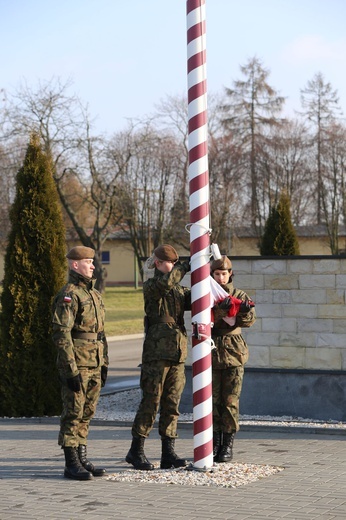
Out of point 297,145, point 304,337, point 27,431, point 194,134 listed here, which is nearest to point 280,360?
point 304,337

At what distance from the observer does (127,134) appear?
51562mm

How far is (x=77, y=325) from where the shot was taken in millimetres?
8109

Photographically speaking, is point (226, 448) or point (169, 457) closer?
point (169, 457)

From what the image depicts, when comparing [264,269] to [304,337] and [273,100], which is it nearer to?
[304,337]

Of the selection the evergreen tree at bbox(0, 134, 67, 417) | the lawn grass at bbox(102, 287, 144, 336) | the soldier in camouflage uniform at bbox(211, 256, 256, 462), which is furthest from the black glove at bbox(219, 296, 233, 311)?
the lawn grass at bbox(102, 287, 144, 336)

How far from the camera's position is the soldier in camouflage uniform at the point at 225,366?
27.7 ft

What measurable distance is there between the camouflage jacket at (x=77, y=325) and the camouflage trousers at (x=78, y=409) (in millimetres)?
132

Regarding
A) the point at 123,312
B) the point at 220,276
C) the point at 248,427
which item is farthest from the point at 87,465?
the point at 123,312

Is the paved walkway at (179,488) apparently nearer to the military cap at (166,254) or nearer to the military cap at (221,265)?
the military cap at (221,265)

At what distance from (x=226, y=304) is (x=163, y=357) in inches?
28.6

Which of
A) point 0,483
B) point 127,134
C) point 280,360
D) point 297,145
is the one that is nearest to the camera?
point 0,483

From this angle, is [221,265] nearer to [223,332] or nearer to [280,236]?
[223,332]

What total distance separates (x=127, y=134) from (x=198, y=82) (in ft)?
144

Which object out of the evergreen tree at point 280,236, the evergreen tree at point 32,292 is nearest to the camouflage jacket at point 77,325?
the evergreen tree at point 32,292
